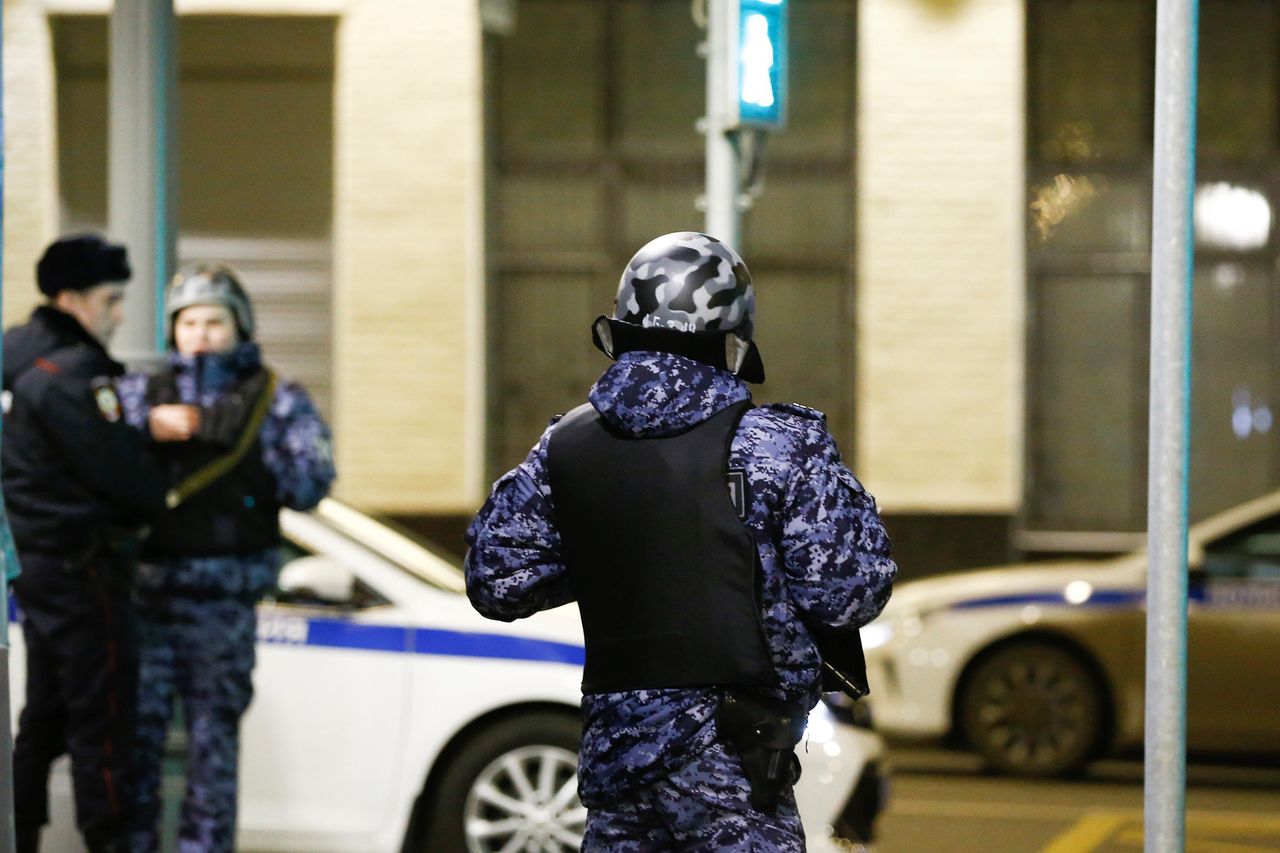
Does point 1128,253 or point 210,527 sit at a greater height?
point 1128,253

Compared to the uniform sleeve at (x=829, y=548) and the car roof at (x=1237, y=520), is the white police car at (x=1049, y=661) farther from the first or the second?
the uniform sleeve at (x=829, y=548)

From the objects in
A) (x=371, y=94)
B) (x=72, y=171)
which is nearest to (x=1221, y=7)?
(x=371, y=94)

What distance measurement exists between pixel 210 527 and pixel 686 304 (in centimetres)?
259

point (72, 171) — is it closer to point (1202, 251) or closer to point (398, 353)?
point (398, 353)

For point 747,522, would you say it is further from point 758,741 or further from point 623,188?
point 623,188

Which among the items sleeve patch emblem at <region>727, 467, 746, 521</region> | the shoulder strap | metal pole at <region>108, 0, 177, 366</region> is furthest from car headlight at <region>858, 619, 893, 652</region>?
sleeve patch emblem at <region>727, 467, 746, 521</region>

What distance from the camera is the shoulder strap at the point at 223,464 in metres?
5.82

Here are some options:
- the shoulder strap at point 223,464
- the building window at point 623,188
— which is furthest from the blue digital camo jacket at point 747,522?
the building window at point 623,188

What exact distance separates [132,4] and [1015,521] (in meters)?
8.54

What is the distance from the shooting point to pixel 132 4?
6.73 metres

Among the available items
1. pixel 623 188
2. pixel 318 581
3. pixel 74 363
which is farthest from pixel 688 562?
pixel 623 188

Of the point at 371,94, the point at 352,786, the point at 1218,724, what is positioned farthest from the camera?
the point at 371,94

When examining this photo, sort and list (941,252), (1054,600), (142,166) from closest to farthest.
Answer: (142,166) < (1054,600) < (941,252)

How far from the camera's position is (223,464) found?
5.85 meters
